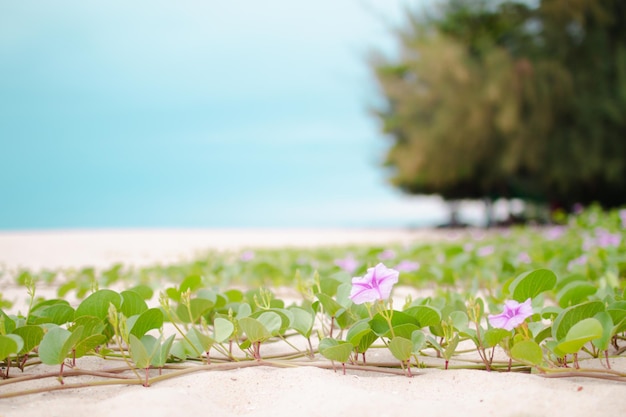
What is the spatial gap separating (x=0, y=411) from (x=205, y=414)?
A: 0.39 metres

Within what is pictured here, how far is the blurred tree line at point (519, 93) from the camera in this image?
37.2 ft

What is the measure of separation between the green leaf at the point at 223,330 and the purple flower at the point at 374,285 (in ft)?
1.00

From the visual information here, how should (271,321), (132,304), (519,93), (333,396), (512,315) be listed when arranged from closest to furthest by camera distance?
(333,396) → (512,315) → (271,321) → (132,304) → (519,93)

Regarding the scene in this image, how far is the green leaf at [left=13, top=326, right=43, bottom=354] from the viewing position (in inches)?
48.4

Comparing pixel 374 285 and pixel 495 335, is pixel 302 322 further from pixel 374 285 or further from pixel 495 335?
pixel 495 335

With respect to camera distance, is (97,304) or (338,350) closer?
(338,350)

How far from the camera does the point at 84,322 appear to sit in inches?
48.5

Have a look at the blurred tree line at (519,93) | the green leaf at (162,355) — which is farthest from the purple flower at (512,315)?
the blurred tree line at (519,93)

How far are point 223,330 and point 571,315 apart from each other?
2.54 ft

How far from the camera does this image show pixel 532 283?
138 centimetres

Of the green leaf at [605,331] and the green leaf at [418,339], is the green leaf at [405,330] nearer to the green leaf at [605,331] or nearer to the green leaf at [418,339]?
the green leaf at [418,339]

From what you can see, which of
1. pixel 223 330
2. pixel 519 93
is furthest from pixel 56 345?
pixel 519 93

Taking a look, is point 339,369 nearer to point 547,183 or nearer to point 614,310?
point 614,310

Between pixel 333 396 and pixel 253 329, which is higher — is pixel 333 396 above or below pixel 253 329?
below
